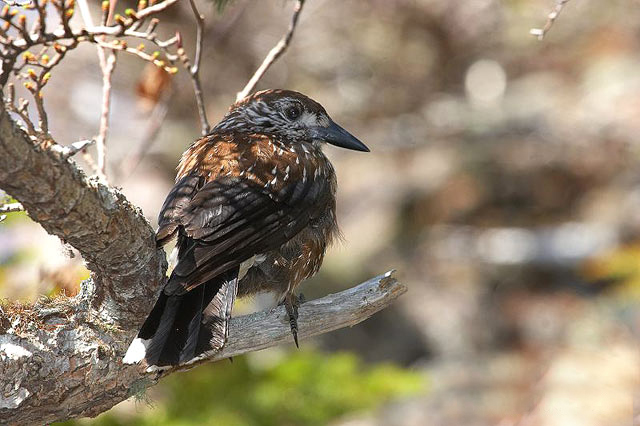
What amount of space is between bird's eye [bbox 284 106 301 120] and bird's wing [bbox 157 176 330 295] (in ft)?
2.77

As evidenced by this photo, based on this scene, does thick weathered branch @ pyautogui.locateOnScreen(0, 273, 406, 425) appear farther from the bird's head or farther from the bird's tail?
the bird's head

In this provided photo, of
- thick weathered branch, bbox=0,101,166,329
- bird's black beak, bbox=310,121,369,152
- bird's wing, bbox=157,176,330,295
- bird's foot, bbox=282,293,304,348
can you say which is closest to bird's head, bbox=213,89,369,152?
bird's black beak, bbox=310,121,369,152

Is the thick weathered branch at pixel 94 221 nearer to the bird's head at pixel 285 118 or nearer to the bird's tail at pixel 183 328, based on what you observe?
the bird's tail at pixel 183 328

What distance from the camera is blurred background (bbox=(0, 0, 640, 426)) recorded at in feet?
28.7

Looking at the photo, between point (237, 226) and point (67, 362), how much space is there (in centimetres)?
80

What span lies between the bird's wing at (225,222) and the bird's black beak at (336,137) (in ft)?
2.11

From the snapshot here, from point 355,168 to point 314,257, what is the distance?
813cm

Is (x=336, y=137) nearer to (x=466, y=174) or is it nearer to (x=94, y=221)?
(x=94, y=221)

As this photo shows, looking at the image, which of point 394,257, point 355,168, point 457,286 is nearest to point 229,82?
point 355,168

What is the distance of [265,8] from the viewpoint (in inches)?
409

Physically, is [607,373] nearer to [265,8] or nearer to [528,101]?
[528,101]

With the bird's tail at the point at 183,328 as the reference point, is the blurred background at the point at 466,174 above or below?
above

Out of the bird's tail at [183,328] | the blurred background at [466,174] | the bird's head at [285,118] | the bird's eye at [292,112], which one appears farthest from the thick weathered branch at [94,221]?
the blurred background at [466,174]

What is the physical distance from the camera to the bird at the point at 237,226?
116 inches
